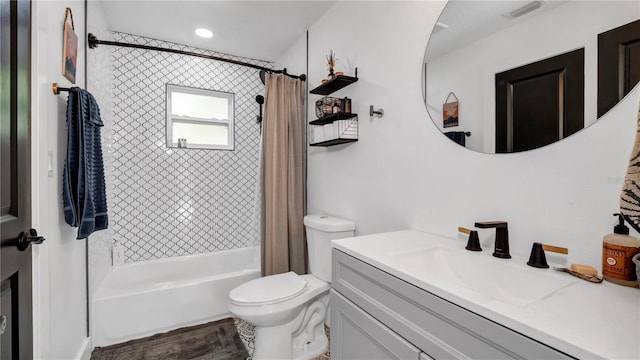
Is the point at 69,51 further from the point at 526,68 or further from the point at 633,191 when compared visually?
the point at 633,191

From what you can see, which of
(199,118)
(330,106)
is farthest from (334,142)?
(199,118)

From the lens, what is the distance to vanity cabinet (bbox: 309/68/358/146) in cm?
188

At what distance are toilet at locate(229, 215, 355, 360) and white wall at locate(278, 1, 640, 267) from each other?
10.5 inches

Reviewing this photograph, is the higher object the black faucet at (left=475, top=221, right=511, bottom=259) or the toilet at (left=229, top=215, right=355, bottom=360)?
the black faucet at (left=475, top=221, right=511, bottom=259)

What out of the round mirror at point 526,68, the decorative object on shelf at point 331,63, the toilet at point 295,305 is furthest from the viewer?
the decorative object on shelf at point 331,63

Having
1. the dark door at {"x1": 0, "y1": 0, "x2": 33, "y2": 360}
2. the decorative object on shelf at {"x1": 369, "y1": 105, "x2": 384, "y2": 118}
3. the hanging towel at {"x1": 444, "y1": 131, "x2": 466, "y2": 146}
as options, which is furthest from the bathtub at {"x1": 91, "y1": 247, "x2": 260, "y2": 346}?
the hanging towel at {"x1": 444, "y1": 131, "x2": 466, "y2": 146}

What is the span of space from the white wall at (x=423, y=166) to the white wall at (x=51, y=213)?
161 centimetres

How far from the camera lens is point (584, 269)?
2.67 ft

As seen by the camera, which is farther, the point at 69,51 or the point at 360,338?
the point at 69,51

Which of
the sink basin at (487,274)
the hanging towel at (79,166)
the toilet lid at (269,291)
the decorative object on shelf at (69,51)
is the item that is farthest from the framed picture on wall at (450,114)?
the decorative object on shelf at (69,51)

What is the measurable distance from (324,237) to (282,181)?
67cm

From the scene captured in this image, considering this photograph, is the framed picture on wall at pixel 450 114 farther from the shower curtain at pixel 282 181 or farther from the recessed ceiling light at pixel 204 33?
the recessed ceiling light at pixel 204 33

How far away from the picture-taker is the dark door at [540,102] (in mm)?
913

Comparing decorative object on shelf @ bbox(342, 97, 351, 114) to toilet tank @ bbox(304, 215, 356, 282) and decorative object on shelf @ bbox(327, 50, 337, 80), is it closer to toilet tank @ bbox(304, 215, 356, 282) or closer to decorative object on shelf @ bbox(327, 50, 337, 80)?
decorative object on shelf @ bbox(327, 50, 337, 80)
